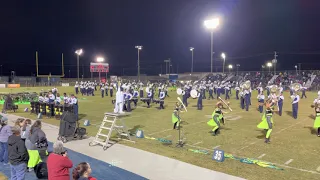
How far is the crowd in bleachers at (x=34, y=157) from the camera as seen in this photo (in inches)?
199

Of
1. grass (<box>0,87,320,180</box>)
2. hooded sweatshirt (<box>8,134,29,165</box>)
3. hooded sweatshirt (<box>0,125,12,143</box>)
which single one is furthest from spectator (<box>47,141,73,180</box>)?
grass (<box>0,87,320,180</box>)

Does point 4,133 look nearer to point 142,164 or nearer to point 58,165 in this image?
point 142,164

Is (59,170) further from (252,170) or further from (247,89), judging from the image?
(247,89)

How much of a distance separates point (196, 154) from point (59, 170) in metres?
5.55

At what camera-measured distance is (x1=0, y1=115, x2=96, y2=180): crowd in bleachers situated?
199 inches

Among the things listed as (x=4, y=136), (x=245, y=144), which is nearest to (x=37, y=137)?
(x=4, y=136)

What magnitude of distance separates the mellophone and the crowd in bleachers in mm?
8696

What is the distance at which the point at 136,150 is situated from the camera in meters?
9.99

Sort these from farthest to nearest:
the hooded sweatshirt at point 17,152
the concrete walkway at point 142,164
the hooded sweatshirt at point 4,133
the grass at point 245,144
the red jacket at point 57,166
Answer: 1. the hooded sweatshirt at point 4,133
2. the grass at point 245,144
3. the concrete walkway at point 142,164
4. the hooded sweatshirt at point 17,152
5. the red jacket at point 57,166

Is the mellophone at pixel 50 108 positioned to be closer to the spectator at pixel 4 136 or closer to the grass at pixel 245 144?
the grass at pixel 245 144

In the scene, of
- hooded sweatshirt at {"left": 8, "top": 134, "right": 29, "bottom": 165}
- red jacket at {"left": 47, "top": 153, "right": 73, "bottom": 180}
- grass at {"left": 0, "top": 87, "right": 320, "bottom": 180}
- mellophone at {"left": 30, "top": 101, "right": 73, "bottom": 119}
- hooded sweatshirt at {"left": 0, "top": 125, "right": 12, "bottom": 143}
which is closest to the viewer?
red jacket at {"left": 47, "top": 153, "right": 73, "bottom": 180}

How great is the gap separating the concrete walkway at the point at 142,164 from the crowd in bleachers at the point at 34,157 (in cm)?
158

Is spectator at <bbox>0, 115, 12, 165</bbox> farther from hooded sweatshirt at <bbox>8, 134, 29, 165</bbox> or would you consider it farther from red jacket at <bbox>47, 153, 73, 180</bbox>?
red jacket at <bbox>47, 153, 73, 180</bbox>

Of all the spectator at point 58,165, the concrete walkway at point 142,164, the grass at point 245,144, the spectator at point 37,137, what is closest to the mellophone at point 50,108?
the grass at point 245,144
